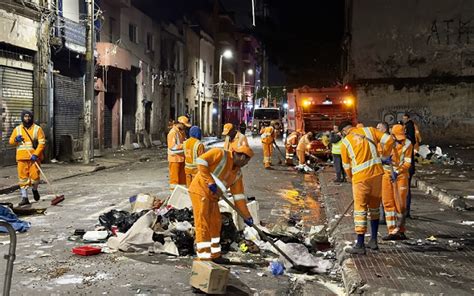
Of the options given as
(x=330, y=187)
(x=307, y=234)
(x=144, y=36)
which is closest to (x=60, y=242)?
(x=307, y=234)

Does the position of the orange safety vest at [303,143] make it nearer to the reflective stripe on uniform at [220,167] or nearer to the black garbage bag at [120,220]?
the black garbage bag at [120,220]

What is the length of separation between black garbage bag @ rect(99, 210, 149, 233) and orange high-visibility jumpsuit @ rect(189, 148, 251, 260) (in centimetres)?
177

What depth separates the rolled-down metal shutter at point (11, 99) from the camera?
1727 centimetres

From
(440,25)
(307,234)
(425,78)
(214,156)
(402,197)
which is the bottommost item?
(307,234)

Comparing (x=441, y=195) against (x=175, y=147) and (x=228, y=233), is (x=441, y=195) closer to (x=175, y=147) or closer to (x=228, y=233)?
(x=175, y=147)

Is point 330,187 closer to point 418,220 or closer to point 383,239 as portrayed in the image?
point 418,220

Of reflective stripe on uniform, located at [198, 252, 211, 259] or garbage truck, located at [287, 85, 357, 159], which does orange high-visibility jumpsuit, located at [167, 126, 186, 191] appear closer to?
reflective stripe on uniform, located at [198, 252, 211, 259]

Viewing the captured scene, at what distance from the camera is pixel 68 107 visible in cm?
2200

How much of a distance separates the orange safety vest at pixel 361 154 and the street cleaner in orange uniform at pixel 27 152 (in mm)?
6293

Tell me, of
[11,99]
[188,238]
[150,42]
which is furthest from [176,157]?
[150,42]

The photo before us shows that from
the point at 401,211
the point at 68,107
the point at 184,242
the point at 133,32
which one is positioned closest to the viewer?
the point at 184,242

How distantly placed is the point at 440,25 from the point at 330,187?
1681 cm

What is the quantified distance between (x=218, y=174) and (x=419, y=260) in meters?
2.57

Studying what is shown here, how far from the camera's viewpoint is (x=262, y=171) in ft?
55.7
